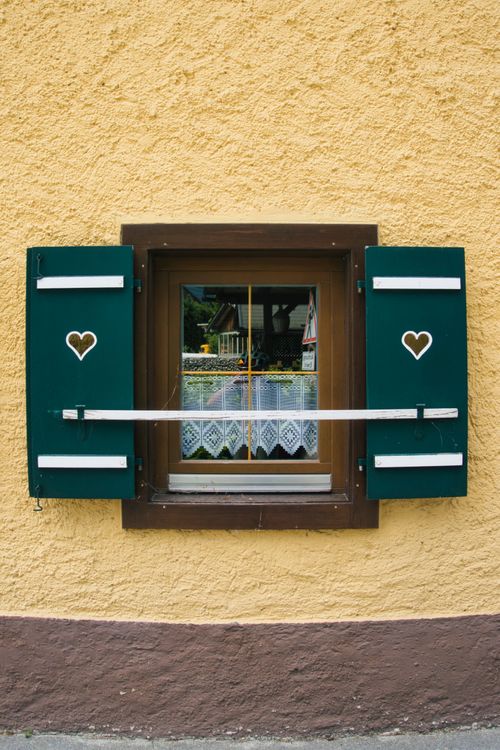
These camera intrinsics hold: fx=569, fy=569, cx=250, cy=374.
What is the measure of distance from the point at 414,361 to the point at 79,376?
162 cm

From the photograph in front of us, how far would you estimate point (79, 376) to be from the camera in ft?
9.00

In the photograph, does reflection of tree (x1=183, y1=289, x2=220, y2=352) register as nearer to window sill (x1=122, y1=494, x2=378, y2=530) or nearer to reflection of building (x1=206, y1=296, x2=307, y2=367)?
reflection of building (x1=206, y1=296, x2=307, y2=367)

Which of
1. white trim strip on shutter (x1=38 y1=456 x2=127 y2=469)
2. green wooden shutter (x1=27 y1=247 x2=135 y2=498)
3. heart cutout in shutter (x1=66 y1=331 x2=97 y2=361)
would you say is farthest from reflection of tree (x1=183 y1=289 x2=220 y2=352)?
white trim strip on shutter (x1=38 y1=456 x2=127 y2=469)

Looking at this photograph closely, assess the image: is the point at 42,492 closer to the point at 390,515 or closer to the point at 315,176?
the point at 390,515

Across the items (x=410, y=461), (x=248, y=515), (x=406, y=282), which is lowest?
(x=248, y=515)

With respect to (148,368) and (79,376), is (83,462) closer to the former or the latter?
(79,376)

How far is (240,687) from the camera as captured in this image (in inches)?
111

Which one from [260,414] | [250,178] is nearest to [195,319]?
[260,414]

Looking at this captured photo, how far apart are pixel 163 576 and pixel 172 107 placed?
7.70 ft

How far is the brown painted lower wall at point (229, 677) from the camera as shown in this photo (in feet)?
9.28

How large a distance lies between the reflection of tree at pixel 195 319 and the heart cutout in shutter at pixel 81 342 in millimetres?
495

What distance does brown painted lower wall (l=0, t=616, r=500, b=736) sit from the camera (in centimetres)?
283

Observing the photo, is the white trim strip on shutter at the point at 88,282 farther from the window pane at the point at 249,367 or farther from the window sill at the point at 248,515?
the window sill at the point at 248,515

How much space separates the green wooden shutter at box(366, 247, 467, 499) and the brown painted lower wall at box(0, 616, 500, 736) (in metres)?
0.79
